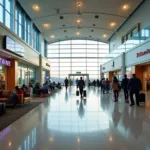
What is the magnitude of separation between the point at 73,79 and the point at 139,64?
24318 millimetres

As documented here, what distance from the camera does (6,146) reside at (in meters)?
3.54

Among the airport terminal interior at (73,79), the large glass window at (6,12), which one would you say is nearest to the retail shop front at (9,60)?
the airport terminal interior at (73,79)

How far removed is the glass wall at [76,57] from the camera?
3666cm

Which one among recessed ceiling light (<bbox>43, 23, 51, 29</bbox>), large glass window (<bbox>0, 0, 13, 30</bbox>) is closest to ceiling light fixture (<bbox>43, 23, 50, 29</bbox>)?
recessed ceiling light (<bbox>43, 23, 51, 29</bbox>)

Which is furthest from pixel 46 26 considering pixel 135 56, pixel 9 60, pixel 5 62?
pixel 135 56

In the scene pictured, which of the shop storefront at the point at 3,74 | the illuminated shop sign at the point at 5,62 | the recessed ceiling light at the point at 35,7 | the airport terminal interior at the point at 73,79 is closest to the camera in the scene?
the airport terminal interior at the point at 73,79

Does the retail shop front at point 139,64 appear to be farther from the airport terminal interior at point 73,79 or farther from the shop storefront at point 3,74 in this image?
the shop storefront at point 3,74

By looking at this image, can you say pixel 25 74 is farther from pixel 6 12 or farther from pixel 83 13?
pixel 83 13

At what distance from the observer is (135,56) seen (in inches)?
662

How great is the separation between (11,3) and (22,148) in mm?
13953

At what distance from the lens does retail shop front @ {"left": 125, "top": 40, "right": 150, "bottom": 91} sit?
1511cm

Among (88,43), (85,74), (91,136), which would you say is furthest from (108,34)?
(91,136)

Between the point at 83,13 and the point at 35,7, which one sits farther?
the point at 83,13

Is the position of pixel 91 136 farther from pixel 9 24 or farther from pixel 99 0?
pixel 99 0
